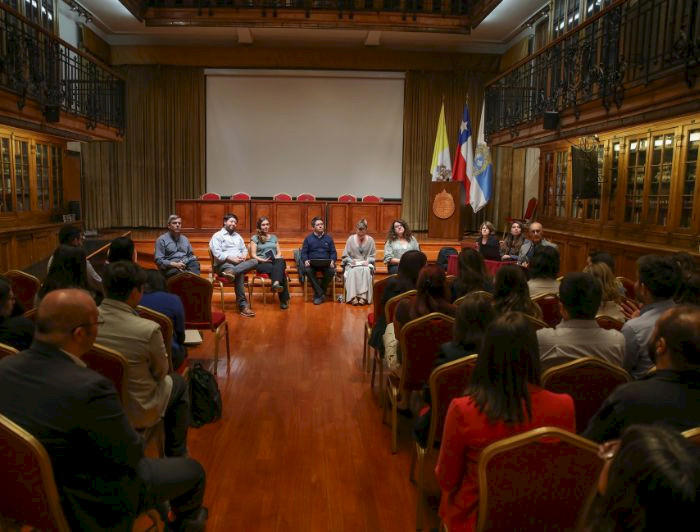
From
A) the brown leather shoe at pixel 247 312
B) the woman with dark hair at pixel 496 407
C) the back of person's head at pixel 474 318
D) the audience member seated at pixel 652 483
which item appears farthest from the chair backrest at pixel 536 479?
the brown leather shoe at pixel 247 312


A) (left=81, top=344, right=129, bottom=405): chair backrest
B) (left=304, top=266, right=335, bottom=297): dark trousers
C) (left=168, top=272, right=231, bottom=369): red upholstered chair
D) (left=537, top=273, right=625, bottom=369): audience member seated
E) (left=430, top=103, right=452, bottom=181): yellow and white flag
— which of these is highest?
(left=430, top=103, right=452, bottom=181): yellow and white flag

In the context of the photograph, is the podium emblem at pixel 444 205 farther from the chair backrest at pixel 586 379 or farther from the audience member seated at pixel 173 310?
the chair backrest at pixel 586 379

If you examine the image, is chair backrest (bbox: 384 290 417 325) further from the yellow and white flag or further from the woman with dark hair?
the yellow and white flag

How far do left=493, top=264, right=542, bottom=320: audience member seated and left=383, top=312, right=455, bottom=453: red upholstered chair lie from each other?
32 cm

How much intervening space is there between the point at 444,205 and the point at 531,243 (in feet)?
12.9

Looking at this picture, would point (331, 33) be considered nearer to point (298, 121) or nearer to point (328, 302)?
point (298, 121)

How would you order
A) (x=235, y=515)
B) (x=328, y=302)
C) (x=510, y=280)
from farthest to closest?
(x=328, y=302)
(x=510, y=280)
(x=235, y=515)

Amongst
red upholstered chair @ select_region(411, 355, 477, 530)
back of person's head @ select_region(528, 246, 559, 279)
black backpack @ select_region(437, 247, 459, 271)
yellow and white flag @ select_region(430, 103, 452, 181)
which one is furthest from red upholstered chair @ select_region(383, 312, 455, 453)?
yellow and white flag @ select_region(430, 103, 452, 181)

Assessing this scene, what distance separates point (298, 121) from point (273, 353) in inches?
355

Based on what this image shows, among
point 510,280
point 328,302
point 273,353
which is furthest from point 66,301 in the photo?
point 328,302

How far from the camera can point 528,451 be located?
64.4 inches

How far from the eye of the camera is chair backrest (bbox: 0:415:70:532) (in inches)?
62.9

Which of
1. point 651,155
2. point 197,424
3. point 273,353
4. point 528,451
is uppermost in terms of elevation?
point 651,155

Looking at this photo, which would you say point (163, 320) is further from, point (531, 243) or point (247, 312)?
point (531, 243)
